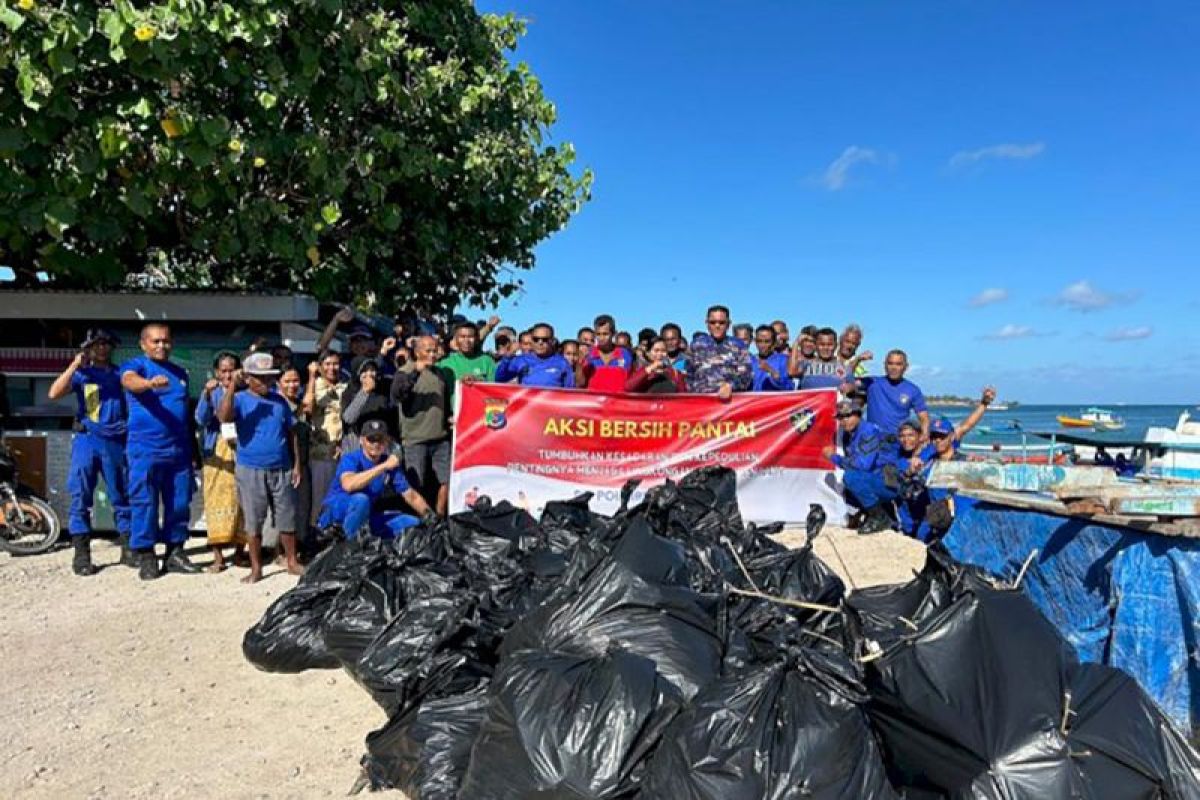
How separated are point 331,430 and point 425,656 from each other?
3464mm

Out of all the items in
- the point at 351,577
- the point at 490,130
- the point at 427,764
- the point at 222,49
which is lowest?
the point at 427,764

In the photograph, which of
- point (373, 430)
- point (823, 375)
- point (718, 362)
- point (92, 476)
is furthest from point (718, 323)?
point (92, 476)

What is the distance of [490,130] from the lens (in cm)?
1106

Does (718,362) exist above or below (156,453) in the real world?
above

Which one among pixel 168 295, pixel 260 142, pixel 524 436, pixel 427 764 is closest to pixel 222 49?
pixel 260 142

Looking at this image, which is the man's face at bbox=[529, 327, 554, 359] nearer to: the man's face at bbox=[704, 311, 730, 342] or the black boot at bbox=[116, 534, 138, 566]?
the man's face at bbox=[704, 311, 730, 342]

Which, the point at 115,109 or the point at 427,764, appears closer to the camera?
the point at 427,764

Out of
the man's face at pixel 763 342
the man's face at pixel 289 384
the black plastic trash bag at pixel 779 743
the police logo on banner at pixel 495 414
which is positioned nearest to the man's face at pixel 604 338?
the police logo on banner at pixel 495 414

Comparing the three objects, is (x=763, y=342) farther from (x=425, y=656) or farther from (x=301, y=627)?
(x=425, y=656)

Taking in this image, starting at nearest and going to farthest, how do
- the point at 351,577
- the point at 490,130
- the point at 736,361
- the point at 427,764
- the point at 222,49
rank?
the point at 427,764
the point at 351,577
the point at 222,49
the point at 736,361
the point at 490,130

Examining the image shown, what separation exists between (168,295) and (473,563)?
4.14m

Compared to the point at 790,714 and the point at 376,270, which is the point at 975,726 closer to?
the point at 790,714

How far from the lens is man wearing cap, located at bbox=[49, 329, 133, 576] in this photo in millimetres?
5898

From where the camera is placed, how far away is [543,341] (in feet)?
23.6
